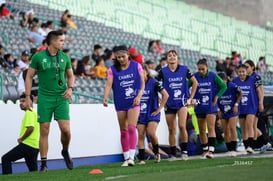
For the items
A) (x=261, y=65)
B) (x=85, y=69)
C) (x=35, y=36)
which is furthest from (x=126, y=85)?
(x=261, y=65)

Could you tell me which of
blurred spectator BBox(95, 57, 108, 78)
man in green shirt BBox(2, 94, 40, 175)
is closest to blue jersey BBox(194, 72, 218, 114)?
man in green shirt BBox(2, 94, 40, 175)

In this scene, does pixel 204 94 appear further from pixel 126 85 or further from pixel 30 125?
pixel 30 125

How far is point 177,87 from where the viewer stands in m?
15.9

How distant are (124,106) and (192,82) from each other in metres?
2.22

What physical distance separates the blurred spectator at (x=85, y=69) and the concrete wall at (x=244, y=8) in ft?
87.5

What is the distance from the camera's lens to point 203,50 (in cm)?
3609

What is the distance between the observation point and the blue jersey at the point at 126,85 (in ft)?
46.5

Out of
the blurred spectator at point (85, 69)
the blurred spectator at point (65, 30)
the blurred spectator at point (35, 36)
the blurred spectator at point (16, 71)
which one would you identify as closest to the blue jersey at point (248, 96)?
the blurred spectator at point (85, 69)

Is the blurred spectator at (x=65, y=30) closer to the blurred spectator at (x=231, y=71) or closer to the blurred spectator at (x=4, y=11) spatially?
the blurred spectator at (x=4, y=11)

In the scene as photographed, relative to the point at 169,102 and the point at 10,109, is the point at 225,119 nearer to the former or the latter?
the point at 169,102

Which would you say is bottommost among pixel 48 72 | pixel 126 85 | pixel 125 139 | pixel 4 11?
pixel 125 139

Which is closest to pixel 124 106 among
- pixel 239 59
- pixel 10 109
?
pixel 10 109

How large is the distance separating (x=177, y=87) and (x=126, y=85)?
188cm

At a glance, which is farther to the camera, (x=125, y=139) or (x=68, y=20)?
(x=68, y=20)
